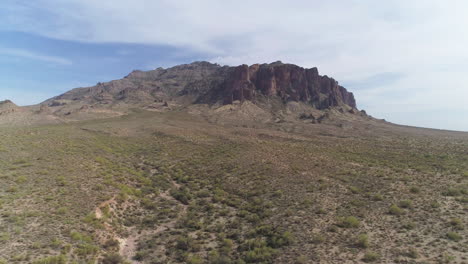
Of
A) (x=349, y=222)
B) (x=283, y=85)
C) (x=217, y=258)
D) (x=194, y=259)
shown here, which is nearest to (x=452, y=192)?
(x=349, y=222)

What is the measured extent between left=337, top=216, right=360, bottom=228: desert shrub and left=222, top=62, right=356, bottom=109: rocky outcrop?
5897 inches

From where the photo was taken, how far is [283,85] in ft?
586

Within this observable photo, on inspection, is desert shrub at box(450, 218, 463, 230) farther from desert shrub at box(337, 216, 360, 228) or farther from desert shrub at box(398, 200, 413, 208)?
desert shrub at box(337, 216, 360, 228)

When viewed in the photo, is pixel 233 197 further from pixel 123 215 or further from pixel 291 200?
pixel 123 215

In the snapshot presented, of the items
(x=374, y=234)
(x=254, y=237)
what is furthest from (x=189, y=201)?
(x=374, y=234)

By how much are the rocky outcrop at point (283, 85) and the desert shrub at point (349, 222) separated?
491 ft

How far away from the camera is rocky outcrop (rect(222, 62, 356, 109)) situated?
561 ft

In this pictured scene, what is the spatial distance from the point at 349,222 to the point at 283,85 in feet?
556

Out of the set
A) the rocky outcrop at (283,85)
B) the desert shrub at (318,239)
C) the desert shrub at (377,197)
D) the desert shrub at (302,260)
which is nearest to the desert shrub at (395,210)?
the desert shrub at (377,197)

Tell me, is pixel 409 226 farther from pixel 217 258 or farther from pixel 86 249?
pixel 86 249

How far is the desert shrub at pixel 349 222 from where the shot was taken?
16.0 metres

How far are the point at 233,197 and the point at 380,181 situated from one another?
15.2 meters

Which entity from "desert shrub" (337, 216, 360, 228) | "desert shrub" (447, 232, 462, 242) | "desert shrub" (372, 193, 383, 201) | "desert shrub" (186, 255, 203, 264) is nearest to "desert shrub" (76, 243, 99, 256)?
"desert shrub" (186, 255, 203, 264)

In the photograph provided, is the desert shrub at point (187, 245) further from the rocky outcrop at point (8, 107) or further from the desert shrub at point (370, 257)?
the rocky outcrop at point (8, 107)
